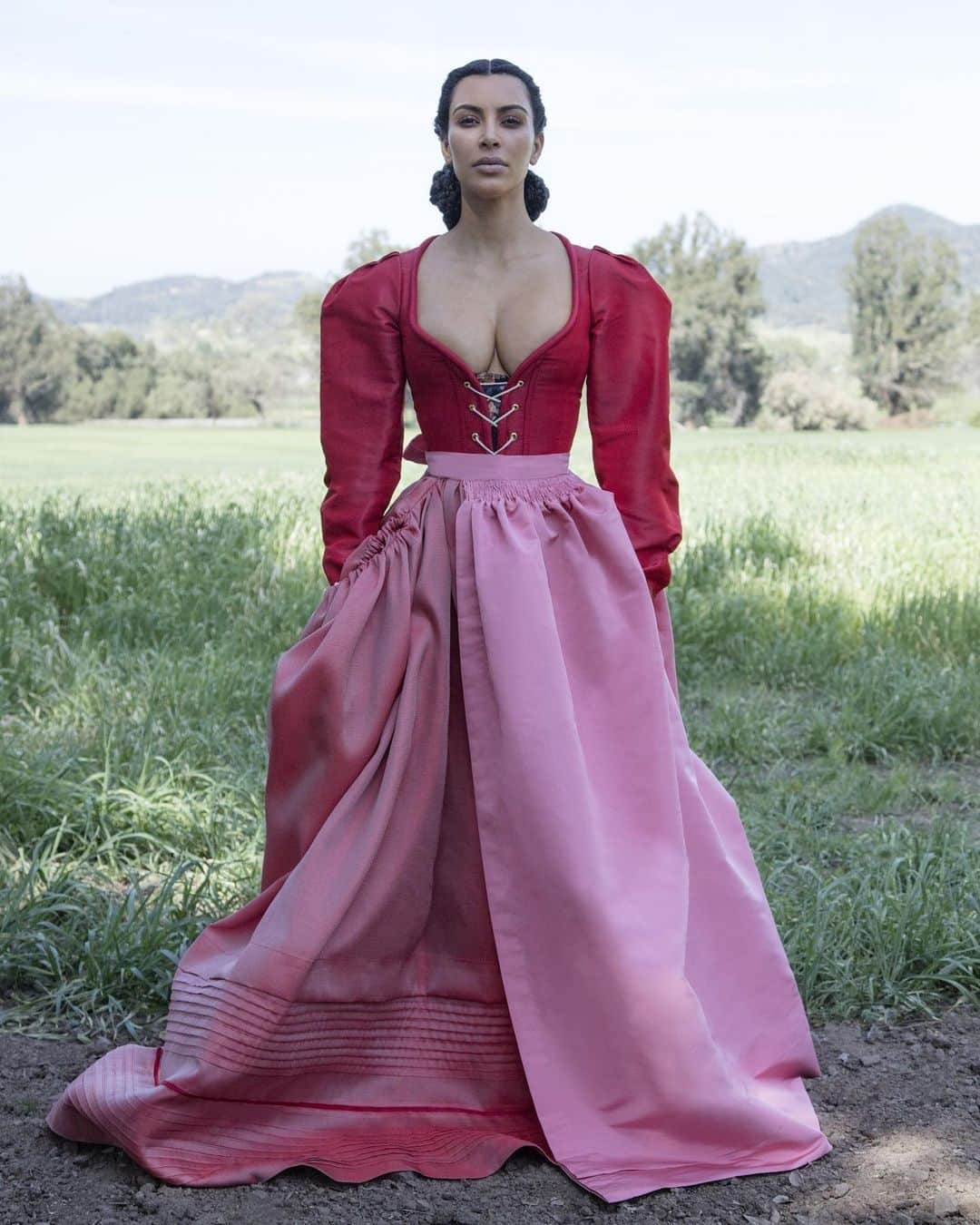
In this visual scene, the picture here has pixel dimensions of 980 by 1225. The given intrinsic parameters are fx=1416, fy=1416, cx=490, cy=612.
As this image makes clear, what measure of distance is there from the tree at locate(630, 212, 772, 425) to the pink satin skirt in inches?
1675

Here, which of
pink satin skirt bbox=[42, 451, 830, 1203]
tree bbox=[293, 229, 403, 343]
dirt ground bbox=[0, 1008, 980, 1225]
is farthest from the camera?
tree bbox=[293, 229, 403, 343]

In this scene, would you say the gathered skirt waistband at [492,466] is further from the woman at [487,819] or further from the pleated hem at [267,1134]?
the pleated hem at [267,1134]

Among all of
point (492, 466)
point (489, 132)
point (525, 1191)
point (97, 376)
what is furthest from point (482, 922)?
point (97, 376)

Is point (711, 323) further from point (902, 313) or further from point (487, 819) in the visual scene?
point (487, 819)

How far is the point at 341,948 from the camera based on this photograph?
2.36 m

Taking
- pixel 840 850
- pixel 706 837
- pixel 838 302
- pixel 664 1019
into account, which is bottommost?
pixel 840 850

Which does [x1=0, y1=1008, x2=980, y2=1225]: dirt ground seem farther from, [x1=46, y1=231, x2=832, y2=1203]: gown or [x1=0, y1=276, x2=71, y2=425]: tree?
[x1=0, y1=276, x2=71, y2=425]: tree

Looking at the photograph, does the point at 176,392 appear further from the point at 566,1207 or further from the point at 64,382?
the point at 566,1207

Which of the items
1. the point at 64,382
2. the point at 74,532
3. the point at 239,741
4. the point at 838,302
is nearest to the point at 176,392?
the point at 64,382

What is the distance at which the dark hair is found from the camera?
2506 millimetres

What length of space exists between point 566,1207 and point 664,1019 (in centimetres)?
33

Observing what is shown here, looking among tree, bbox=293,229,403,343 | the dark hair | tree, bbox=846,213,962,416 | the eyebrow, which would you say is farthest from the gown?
tree, bbox=846,213,962,416

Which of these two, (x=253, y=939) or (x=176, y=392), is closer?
(x=253, y=939)

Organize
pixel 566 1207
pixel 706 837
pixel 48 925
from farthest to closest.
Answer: pixel 48 925, pixel 706 837, pixel 566 1207
